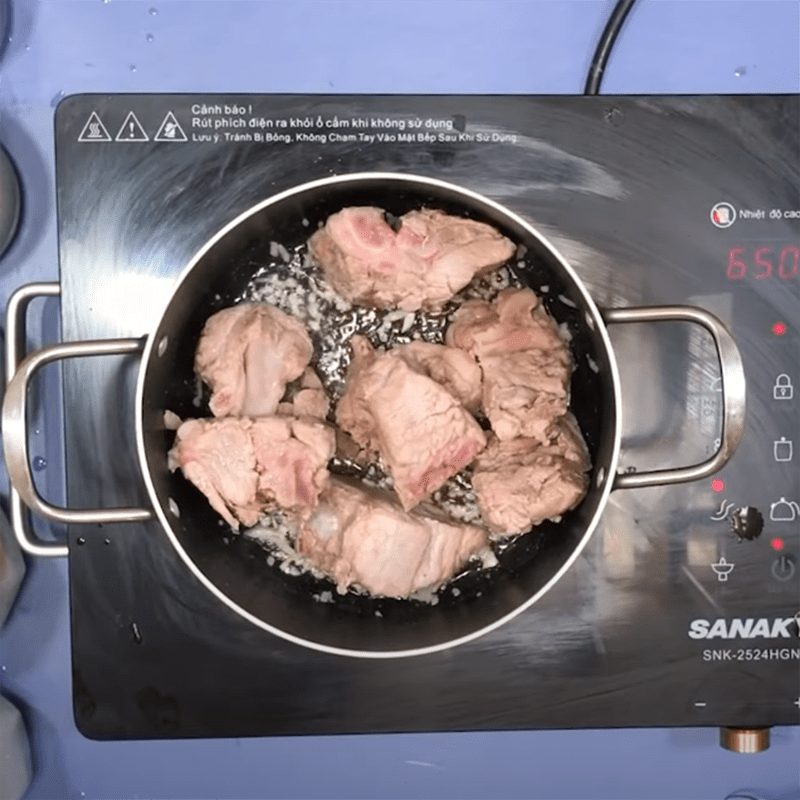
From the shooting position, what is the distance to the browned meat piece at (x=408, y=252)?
0.90 m

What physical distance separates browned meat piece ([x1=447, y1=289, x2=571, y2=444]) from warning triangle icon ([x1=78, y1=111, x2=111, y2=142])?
1.48ft

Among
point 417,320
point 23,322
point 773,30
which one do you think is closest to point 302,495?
point 417,320

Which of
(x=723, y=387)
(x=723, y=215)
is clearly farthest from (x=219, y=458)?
(x=723, y=215)

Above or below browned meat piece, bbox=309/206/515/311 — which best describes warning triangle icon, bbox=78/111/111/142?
above

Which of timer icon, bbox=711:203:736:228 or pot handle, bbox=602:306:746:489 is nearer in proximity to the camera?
pot handle, bbox=602:306:746:489

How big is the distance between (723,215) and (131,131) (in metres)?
0.66

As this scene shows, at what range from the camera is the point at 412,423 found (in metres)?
0.91

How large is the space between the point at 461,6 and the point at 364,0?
0.11m

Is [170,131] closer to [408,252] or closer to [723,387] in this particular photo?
[408,252]

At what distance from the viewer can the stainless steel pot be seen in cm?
83

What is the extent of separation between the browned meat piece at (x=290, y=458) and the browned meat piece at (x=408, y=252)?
0.16m

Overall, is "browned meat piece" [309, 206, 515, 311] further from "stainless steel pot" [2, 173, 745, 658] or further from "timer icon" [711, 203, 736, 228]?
"timer icon" [711, 203, 736, 228]

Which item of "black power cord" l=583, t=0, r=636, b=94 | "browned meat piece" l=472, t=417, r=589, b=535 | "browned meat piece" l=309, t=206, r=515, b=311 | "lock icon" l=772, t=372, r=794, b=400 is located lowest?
"browned meat piece" l=472, t=417, r=589, b=535

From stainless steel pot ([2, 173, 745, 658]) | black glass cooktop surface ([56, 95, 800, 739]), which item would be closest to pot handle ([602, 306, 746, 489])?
stainless steel pot ([2, 173, 745, 658])
